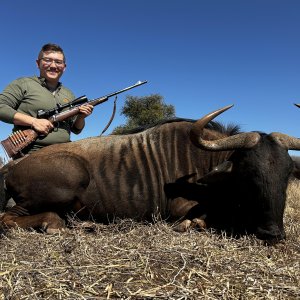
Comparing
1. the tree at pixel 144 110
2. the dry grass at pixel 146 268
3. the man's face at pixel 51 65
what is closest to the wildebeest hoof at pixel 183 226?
the dry grass at pixel 146 268

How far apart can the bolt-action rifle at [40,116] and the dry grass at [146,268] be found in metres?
1.45

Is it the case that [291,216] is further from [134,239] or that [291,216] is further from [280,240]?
[134,239]

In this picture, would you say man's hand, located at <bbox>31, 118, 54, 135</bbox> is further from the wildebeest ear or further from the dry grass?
the wildebeest ear

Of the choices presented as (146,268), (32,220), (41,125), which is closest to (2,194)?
(32,220)

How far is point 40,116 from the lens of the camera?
4785mm

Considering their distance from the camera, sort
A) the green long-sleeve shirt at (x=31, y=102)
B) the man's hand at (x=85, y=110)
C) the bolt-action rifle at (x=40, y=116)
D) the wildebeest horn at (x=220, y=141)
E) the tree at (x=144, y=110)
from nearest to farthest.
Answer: the wildebeest horn at (x=220, y=141) < the bolt-action rifle at (x=40, y=116) < the green long-sleeve shirt at (x=31, y=102) < the man's hand at (x=85, y=110) < the tree at (x=144, y=110)

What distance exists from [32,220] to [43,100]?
1677 mm

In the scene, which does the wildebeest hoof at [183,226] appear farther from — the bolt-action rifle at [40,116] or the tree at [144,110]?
the tree at [144,110]

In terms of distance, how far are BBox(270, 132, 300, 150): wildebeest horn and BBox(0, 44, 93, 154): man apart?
255 cm

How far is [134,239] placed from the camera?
310 cm

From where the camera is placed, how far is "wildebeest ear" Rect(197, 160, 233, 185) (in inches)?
151

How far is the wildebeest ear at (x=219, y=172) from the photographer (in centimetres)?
382

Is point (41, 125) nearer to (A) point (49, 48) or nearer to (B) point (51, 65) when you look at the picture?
(B) point (51, 65)

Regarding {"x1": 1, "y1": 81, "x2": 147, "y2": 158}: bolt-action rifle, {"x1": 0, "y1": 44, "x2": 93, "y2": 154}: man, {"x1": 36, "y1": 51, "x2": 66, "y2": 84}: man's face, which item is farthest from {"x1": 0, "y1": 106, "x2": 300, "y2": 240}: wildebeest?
{"x1": 36, "y1": 51, "x2": 66, "y2": 84}: man's face
